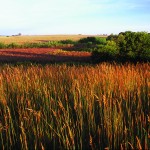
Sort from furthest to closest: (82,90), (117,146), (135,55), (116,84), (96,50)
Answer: (96,50) → (135,55) → (116,84) → (82,90) → (117,146)

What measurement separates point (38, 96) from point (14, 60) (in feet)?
31.3

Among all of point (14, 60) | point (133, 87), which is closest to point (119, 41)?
point (14, 60)

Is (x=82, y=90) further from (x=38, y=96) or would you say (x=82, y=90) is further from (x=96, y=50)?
(x=96, y=50)

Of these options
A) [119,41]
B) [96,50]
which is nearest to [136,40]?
[119,41]

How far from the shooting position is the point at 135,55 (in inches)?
470

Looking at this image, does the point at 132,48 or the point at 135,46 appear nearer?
the point at 135,46

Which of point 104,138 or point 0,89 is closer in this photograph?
point 104,138

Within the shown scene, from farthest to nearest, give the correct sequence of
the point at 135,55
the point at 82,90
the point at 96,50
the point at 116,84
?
the point at 96,50 → the point at 135,55 → the point at 116,84 → the point at 82,90

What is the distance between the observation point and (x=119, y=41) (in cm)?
1259

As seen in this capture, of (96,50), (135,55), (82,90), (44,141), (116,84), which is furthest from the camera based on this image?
(96,50)

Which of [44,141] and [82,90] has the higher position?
[82,90]

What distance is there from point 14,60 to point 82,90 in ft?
33.1

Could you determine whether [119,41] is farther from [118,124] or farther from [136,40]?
[118,124]

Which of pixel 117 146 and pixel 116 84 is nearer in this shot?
pixel 117 146
